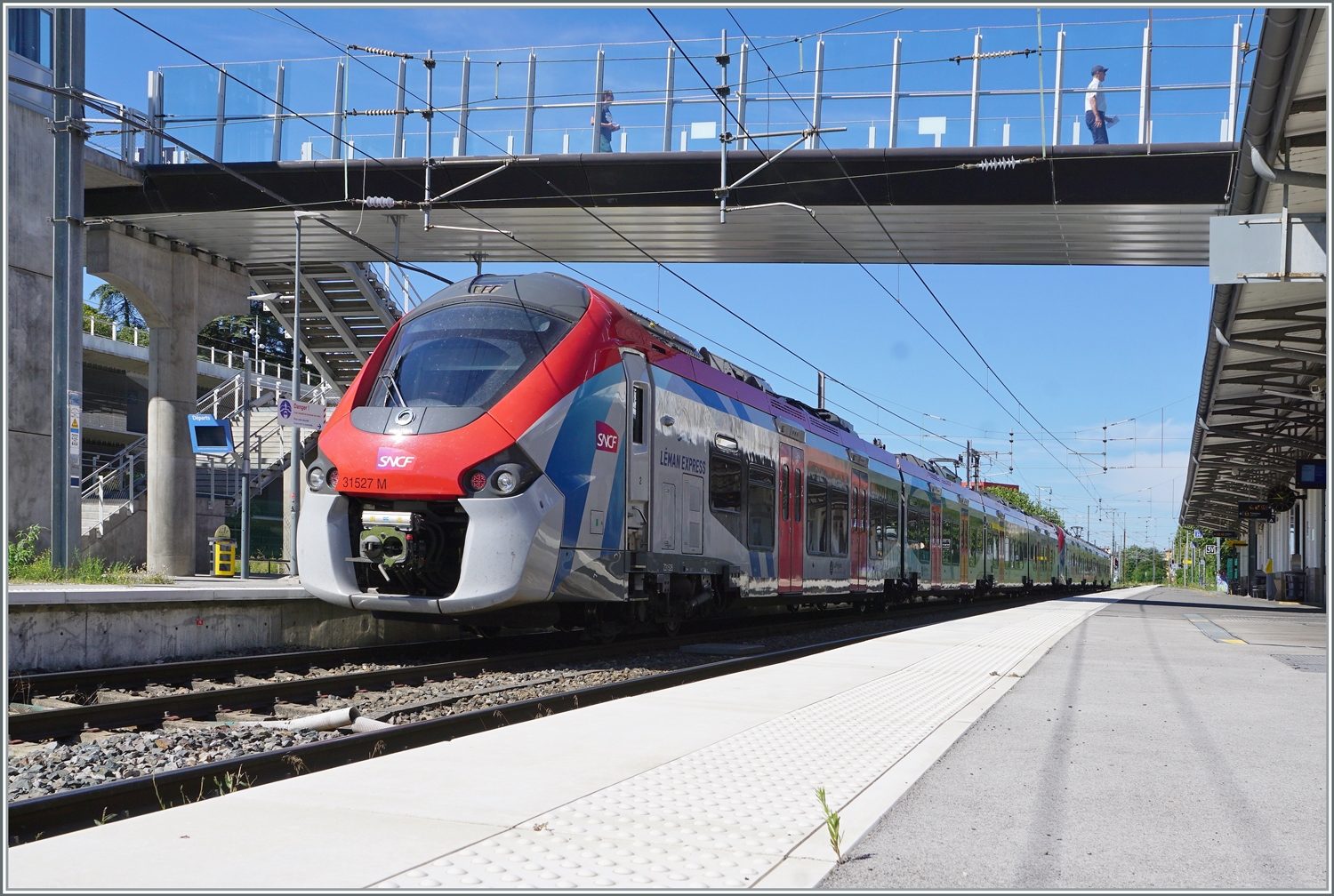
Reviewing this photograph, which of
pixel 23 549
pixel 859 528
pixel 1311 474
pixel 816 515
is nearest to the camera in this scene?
pixel 23 549

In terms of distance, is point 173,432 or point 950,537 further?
point 950,537

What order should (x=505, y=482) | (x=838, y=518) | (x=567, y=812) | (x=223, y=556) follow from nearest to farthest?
(x=567, y=812)
(x=505, y=482)
(x=838, y=518)
(x=223, y=556)

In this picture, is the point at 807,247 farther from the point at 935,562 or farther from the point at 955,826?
the point at 955,826

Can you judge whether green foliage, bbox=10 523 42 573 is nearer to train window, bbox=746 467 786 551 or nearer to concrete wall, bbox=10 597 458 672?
concrete wall, bbox=10 597 458 672

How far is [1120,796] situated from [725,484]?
8705mm

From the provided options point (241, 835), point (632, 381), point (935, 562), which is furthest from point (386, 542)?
point (935, 562)

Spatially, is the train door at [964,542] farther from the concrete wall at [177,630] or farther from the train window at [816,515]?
the concrete wall at [177,630]

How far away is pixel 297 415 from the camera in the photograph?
19203mm

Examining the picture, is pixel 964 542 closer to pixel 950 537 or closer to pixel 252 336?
pixel 950 537

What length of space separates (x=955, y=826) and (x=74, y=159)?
1488cm

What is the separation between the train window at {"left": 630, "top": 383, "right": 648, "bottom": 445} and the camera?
1150 centimetres

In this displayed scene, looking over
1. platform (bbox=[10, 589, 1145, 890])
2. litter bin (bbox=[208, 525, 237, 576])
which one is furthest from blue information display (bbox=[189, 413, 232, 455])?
platform (bbox=[10, 589, 1145, 890])

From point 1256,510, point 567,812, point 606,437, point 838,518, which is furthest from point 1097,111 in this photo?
point 1256,510

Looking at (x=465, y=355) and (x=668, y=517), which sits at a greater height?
(x=465, y=355)
